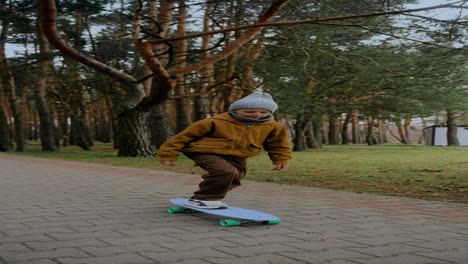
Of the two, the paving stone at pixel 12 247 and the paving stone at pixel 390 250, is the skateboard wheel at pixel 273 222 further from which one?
the paving stone at pixel 12 247

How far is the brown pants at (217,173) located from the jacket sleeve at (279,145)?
38 cm

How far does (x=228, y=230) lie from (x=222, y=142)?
38.7 inches

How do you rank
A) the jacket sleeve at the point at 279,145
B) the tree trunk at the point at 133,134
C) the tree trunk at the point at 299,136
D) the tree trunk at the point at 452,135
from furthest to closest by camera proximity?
the tree trunk at the point at 452,135 < the tree trunk at the point at 299,136 < the tree trunk at the point at 133,134 < the jacket sleeve at the point at 279,145

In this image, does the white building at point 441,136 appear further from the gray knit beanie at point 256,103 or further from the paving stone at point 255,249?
the paving stone at point 255,249

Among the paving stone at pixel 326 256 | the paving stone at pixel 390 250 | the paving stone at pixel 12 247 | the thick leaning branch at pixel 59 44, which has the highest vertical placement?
the thick leaning branch at pixel 59 44

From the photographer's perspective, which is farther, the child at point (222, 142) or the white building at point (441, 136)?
the white building at point (441, 136)

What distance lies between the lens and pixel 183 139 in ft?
15.5

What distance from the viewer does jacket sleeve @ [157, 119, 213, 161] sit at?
467cm

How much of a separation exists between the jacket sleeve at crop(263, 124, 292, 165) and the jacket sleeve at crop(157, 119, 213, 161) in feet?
2.48

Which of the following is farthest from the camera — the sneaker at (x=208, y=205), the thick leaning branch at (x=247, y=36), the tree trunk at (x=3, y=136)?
the tree trunk at (x=3, y=136)

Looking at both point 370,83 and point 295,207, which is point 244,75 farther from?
point 295,207

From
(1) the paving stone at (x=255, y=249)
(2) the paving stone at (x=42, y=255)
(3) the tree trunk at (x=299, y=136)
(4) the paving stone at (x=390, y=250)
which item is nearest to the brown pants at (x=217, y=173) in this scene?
(1) the paving stone at (x=255, y=249)

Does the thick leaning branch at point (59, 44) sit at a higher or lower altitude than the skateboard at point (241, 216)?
higher

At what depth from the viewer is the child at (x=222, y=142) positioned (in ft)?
15.3
